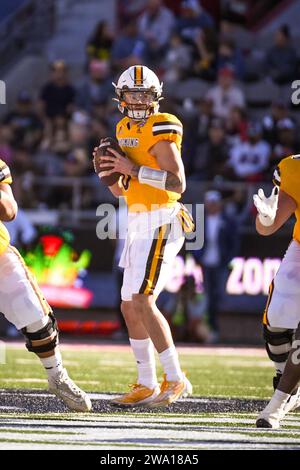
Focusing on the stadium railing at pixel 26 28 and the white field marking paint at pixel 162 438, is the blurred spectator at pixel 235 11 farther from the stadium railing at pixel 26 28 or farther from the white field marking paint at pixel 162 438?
the white field marking paint at pixel 162 438

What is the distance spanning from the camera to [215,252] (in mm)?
11898

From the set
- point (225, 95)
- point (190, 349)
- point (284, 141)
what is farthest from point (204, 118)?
point (190, 349)

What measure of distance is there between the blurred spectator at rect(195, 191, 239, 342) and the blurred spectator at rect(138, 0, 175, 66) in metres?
3.44

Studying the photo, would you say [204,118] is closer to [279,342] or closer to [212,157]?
[212,157]

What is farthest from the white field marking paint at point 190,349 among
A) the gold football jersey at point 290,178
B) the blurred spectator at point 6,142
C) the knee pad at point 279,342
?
the gold football jersey at point 290,178

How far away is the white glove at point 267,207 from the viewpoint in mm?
5551

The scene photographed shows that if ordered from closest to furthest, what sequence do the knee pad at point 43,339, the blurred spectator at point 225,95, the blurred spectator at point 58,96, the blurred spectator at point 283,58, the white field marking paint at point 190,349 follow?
1. the knee pad at point 43,339
2. the white field marking paint at point 190,349
3. the blurred spectator at point 225,95
4. the blurred spectator at point 283,58
5. the blurred spectator at point 58,96

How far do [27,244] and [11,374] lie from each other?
4.40 meters

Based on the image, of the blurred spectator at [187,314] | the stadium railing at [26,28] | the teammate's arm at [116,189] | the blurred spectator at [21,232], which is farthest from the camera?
the stadium railing at [26,28]

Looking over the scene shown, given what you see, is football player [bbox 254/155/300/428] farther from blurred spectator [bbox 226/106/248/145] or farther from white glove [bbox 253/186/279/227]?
blurred spectator [bbox 226/106/248/145]

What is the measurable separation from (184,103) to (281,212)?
8.73 m

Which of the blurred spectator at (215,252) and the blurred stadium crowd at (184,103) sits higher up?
the blurred stadium crowd at (184,103)

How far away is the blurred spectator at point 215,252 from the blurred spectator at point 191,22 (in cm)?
326

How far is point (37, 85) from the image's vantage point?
16.5m
